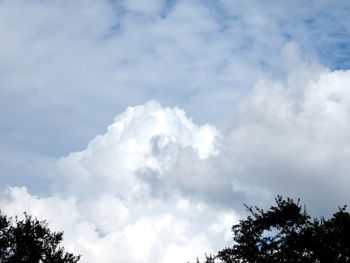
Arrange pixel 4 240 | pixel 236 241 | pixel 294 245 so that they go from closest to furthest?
pixel 294 245 < pixel 4 240 < pixel 236 241

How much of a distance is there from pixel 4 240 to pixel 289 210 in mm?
24827

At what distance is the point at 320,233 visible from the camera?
34125mm

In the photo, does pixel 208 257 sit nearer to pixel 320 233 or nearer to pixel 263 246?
pixel 263 246

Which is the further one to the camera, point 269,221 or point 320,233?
point 269,221

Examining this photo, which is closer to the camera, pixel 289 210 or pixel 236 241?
pixel 289 210

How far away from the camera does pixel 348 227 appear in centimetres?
3456

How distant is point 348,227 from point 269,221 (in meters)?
6.47

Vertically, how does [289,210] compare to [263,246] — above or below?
above

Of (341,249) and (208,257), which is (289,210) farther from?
(208,257)

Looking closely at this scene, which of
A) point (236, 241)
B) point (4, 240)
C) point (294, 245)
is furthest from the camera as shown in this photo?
point (236, 241)

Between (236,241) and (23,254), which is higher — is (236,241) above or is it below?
above

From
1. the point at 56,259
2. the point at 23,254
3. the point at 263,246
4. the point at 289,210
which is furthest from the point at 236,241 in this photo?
the point at 23,254

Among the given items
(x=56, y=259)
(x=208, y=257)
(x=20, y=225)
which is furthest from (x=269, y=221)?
(x=20, y=225)

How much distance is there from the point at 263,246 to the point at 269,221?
222 centimetres
